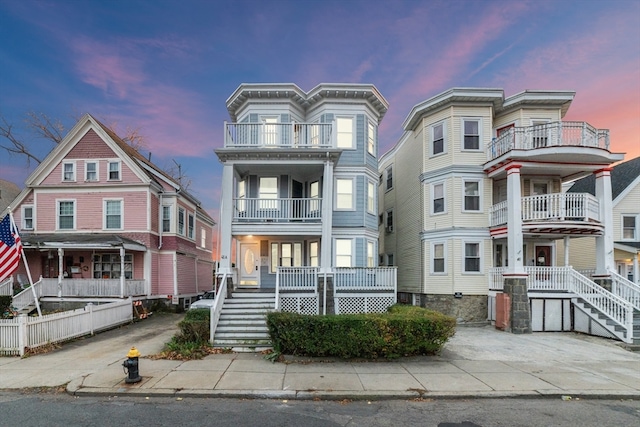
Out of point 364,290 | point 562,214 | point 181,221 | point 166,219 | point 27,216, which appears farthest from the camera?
point 181,221

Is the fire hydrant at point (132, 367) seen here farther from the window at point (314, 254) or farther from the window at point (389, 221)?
the window at point (389, 221)

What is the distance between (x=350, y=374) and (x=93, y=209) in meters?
17.7

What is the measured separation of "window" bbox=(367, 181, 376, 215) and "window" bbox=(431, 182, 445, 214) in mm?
2965

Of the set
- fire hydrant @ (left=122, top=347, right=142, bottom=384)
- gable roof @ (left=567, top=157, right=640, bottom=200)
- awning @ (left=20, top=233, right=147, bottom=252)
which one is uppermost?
gable roof @ (left=567, top=157, right=640, bottom=200)

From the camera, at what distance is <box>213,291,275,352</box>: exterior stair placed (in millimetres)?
9750

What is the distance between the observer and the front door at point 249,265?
15.9m

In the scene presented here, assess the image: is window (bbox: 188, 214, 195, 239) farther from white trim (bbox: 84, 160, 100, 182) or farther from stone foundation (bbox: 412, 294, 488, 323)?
stone foundation (bbox: 412, 294, 488, 323)

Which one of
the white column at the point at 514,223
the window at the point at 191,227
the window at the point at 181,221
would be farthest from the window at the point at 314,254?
the window at the point at 191,227

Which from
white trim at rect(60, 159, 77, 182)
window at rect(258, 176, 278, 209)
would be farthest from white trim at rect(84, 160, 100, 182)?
window at rect(258, 176, 278, 209)

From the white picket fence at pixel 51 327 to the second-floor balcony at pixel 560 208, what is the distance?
17.3 m

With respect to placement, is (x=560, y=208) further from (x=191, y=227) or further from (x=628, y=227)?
(x=191, y=227)

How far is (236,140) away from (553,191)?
615 inches

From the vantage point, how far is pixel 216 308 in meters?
10.8

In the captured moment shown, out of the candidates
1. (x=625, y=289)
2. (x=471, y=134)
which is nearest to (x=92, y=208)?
(x=471, y=134)
